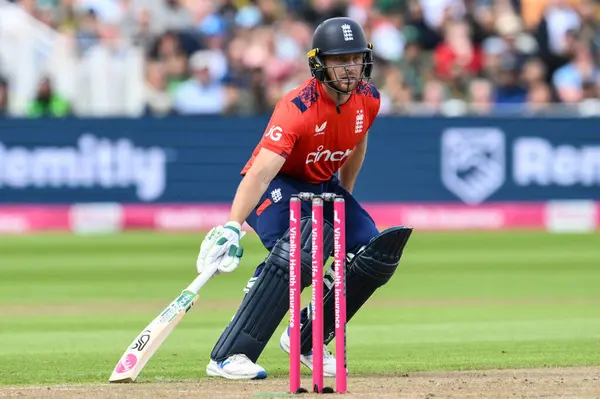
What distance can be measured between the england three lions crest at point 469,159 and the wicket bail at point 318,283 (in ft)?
35.6

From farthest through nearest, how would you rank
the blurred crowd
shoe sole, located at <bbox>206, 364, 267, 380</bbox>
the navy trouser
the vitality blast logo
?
1. the blurred crowd
2. the vitality blast logo
3. the navy trouser
4. shoe sole, located at <bbox>206, 364, 267, 380</bbox>

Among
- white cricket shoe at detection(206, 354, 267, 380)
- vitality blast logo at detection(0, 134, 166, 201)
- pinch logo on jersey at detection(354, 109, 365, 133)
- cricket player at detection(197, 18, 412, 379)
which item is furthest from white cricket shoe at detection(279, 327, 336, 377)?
vitality blast logo at detection(0, 134, 166, 201)

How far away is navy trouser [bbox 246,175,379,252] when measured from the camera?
21.8 ft

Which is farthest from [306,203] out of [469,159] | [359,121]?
[469,159]

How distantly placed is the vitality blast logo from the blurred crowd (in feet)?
2.08

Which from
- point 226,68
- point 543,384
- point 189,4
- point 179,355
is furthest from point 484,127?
point 543,384

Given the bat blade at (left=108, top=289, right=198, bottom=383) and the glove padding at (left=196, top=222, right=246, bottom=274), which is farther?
the bat blade at (left=108, top=289, right=198, bottom=383)

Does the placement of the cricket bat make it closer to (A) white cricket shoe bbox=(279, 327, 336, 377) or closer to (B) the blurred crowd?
(A) white cricket shoe bbox=(279, 327, 336, 377)

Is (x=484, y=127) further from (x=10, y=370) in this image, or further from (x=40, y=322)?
(x=10, y=370)

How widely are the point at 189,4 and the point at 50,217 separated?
4.46m

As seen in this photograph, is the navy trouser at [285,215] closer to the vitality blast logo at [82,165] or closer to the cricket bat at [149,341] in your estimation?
the cricket bat at [149,341]

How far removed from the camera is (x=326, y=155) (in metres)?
6.56

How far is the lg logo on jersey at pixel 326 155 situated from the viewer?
6.50 meters

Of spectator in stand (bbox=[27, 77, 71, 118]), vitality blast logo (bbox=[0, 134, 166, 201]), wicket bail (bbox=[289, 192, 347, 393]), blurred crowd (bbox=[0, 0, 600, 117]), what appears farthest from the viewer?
blurred crowd (bbox=[0, 0, 600, 117])
